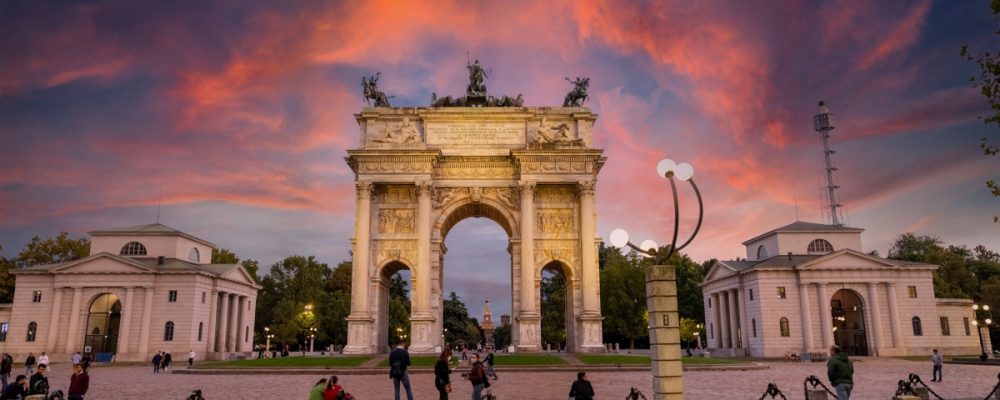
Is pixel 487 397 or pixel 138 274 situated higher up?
pixel 138 274

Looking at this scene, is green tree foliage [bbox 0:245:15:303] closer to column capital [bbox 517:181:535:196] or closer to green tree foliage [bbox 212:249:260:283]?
green tree foliage [bbox 212:249:260:283]

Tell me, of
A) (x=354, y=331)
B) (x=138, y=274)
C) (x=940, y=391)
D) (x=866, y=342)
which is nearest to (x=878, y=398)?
(x=940, y=391)

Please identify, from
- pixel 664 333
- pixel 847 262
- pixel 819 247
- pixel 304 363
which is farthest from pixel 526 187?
pixel 664 333

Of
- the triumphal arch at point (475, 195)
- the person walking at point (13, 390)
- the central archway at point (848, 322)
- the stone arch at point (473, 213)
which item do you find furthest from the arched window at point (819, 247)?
the person walking at point (13, 390)

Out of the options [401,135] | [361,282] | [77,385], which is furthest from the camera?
[401,135]

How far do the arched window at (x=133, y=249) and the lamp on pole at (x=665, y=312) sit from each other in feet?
188

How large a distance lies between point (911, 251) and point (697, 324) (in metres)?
34.3

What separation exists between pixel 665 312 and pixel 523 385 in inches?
560

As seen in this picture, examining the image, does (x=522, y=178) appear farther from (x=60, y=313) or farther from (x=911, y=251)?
(x=911, y=251)

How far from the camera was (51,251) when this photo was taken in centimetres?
7006

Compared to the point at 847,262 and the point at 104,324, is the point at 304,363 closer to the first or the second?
the point at 104,324

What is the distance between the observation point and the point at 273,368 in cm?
3425

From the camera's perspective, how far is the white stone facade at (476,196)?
44.4 m

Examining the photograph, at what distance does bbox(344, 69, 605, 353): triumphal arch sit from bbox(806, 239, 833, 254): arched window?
83.5 ft
